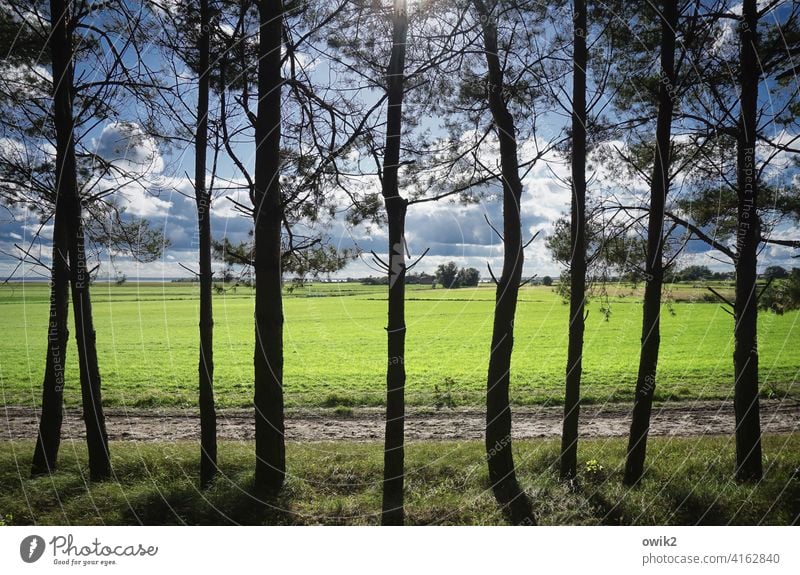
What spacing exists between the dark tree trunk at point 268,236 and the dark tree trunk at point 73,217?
2.60 meters

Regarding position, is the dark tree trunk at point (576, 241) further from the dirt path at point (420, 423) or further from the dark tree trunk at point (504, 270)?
the dirt path at point (420, 423)

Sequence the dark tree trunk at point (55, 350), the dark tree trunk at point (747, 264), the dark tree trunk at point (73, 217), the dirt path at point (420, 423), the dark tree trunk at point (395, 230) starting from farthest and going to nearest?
the dirt path at point (420, 423), the dark tree trunk at point (55, 350), the dark tree trunk at point (73, 217), the dark tree trunk at point (747, 264), the dark tree trunk at point (395, 230)

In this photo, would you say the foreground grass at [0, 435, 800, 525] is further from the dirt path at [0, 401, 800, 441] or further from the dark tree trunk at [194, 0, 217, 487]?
the dirt path at [0, 401, 800, 441]

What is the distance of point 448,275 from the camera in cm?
827

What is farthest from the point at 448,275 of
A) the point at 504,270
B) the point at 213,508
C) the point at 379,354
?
the point at 379,354

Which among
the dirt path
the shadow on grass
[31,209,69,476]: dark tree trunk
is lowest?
the dirt path

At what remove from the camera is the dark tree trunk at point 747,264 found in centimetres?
666

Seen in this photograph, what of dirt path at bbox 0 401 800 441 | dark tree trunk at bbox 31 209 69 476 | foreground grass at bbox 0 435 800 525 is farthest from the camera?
dirt path at bbox 0 401 800 441

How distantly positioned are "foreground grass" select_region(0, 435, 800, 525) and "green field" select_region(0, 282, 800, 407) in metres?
2.39

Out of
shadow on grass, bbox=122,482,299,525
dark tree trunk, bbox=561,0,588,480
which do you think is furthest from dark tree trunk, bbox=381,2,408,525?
dark tree trunk, bbox=561,0,588,480

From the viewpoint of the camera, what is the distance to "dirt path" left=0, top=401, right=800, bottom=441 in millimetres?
11789

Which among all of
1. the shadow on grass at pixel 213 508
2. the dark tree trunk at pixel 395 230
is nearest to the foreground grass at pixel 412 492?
the shadow on grass at pixel 213 508

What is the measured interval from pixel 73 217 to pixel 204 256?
1.76 meters
